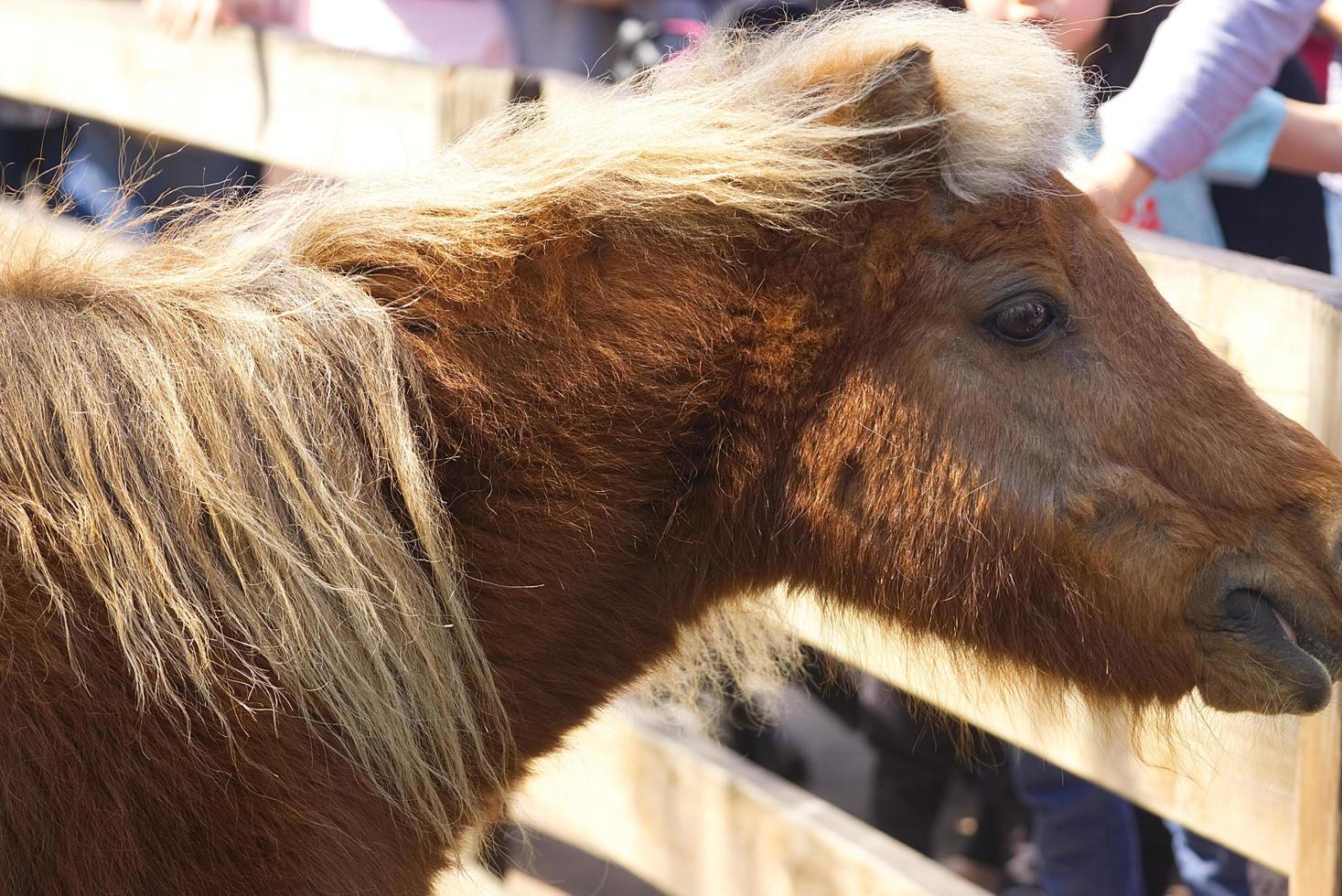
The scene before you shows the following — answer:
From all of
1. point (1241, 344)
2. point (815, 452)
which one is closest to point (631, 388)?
point (815, 452)

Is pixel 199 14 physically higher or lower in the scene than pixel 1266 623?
higher

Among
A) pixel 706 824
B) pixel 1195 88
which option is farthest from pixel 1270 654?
→ pixel 706 824

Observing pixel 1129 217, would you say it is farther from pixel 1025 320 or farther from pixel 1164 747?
pixel 1025 320

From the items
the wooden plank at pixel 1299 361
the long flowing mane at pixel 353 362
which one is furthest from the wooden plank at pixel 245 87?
the wooden plank at pixel 1299 361

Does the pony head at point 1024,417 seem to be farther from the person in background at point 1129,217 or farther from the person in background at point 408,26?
the person in background at point 408,26

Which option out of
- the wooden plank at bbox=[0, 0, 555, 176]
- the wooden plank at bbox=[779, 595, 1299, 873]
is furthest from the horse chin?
the wooden plank at bbox=[0, 0, 555, 176]

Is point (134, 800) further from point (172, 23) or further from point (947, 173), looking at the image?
point (172, 23)

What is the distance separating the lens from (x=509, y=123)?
1.71 m

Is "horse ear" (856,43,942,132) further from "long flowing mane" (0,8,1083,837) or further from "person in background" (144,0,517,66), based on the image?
"person in background" (144,0,517,66)

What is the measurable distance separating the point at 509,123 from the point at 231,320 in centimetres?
50

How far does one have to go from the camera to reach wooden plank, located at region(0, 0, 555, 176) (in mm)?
3168

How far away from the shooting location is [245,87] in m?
3.68

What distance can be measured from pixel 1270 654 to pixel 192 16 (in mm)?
3526

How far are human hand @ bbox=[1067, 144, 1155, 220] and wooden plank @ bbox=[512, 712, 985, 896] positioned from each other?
4.42 feet
